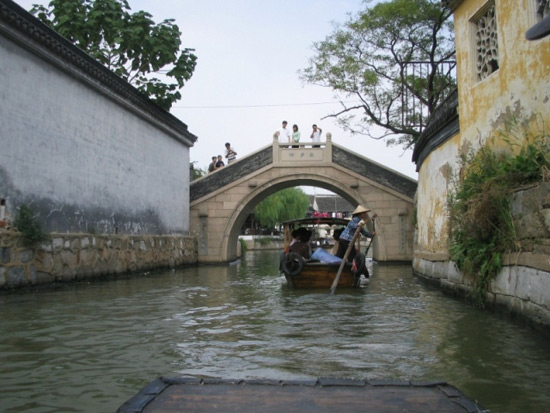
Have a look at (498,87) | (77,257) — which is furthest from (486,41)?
(77,257)

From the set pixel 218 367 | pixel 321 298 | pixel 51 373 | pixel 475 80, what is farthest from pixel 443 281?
pixel 51 373

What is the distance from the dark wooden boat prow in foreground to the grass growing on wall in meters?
2.47

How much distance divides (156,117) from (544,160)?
960cm

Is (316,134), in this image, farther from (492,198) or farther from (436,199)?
(492,198)

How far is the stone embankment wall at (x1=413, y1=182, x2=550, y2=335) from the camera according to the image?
401 centimetres

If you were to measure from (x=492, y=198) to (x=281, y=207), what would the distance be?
2920cm

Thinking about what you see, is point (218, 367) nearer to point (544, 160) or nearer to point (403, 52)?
point (544, 160)

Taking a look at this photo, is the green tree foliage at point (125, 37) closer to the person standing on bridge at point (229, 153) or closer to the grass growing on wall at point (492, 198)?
the person standing on bridge at point (229, 153)

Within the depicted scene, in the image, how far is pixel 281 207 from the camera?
3406cm

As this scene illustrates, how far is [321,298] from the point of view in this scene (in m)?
7.21

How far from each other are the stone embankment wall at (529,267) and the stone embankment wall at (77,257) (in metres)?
5.63

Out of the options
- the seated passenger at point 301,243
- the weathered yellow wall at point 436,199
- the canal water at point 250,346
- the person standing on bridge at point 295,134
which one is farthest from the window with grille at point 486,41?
the person standing on bridge at point 295,134

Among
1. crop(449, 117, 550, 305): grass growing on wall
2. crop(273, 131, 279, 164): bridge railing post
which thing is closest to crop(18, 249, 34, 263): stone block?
crop(449, 117, 550, 305): grass growing on wall

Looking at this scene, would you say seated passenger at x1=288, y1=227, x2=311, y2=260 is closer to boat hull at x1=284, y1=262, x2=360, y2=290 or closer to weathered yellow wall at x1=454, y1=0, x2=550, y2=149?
boat hull at x1=284, y1=262, x2=360, y2=290
